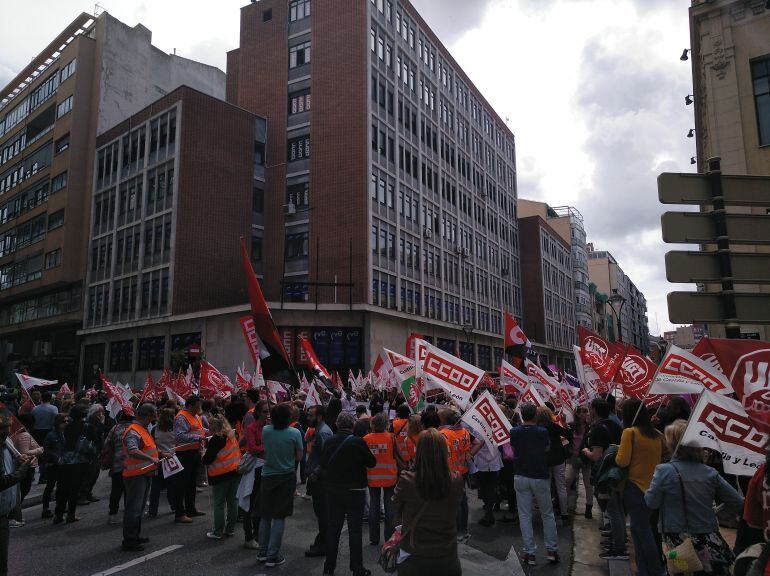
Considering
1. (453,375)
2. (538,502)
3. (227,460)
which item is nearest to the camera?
(538,502)

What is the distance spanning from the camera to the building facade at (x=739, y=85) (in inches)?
741

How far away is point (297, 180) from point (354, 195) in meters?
5.34

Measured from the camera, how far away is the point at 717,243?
5.21 metres

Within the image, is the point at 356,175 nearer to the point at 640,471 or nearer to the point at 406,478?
the point at 640,471

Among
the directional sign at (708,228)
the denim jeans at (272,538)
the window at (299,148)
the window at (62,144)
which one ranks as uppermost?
the window at (62,144)

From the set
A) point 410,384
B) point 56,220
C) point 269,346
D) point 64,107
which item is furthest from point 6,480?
point 64,107

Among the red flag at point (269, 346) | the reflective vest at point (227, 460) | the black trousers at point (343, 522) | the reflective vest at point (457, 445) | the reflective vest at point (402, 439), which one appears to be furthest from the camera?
the red flag at point (269, 346)

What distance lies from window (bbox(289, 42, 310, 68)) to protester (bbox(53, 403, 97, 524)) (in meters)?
38.1

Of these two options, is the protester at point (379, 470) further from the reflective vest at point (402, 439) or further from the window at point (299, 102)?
the window at point (299, 102)

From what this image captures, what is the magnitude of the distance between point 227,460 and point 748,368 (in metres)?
6.59

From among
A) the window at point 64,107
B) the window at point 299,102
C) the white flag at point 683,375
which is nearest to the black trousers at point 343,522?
the white flag at point 683,375

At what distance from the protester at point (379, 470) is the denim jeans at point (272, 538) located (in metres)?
1.37

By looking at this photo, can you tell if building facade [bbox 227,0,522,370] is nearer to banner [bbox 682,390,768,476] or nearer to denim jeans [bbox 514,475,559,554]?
denim jeans [bbox 514,475,559,554]

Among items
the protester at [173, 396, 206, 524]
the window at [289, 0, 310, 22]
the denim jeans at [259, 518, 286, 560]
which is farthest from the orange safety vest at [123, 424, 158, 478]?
the window at [289, 0, 310, 22]
